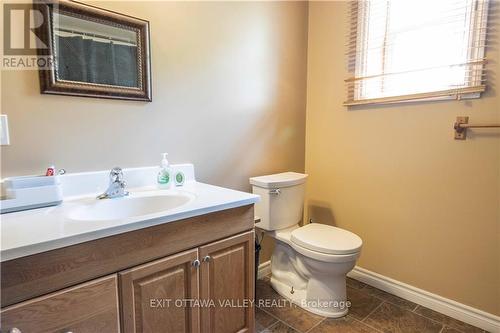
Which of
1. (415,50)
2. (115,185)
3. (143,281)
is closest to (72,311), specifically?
(143,281)

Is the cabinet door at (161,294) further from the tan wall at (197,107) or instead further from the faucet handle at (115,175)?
the tan wall at (197,107)

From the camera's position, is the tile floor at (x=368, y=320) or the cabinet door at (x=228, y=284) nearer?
the cabinet door at (x=228, y=284)

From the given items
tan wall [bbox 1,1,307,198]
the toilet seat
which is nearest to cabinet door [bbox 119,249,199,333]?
tan wall [bbox 1,1,307,198]

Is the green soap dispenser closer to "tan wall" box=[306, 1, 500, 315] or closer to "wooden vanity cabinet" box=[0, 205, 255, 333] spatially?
"wooden vanity cabinet" box=[0, 205, 255, 333]

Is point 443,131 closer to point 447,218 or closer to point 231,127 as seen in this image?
point 447,218

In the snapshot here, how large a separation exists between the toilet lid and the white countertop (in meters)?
0.58

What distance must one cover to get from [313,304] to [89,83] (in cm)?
172

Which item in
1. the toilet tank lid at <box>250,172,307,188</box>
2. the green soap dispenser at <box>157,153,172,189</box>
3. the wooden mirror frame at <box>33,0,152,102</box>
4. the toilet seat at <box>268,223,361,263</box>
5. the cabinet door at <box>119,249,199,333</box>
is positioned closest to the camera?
the cabinet door at <box>119,249,199,333</box>

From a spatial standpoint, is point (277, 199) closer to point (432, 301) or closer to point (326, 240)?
point (326, 240)

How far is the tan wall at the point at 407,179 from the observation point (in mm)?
1535

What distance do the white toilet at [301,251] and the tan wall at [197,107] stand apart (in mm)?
258

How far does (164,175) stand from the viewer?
4.75 ft

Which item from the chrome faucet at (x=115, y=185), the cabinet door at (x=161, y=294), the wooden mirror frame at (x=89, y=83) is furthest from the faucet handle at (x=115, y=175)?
the cabinet door at (x=161, y=294)

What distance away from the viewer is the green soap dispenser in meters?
1.45
